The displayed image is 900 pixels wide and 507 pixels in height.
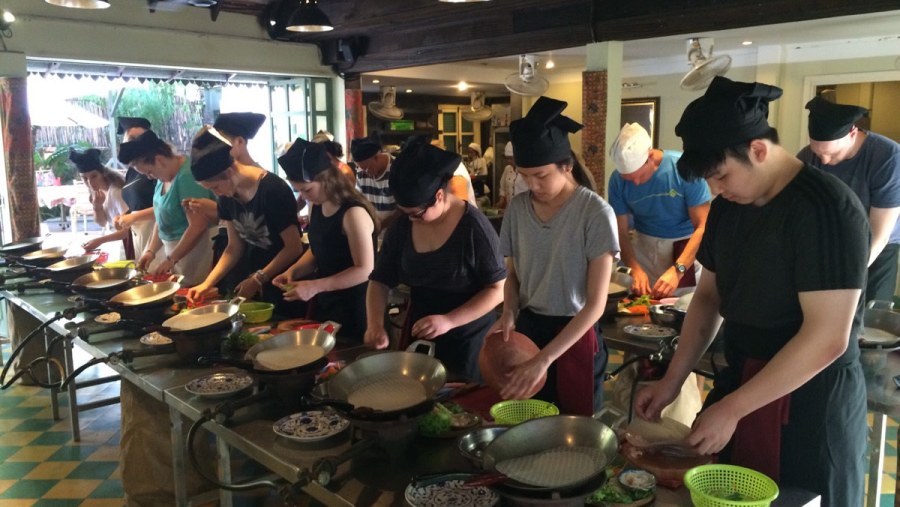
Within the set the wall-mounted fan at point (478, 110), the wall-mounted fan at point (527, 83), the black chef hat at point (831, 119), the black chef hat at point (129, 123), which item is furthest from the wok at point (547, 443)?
the wall-mounted fan at point (478, 110)

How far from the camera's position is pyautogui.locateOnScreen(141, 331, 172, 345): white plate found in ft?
8.26

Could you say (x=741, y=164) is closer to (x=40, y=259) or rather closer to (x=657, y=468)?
(x=657, y=468)

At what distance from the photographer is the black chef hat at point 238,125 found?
386 centimetres

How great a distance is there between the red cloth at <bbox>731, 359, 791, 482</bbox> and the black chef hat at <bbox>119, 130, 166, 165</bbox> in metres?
3.24

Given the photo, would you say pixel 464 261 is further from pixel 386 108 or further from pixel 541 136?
pixel 386 108

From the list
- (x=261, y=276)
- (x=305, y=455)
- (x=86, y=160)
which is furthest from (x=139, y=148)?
(x=305, y=455)

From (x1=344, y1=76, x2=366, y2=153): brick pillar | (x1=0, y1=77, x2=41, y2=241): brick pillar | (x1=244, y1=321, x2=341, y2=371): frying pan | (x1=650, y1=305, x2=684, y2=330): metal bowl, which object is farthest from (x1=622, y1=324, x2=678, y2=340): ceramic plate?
(x1=344, y1=76, x2=366, y2=153): brick pillar

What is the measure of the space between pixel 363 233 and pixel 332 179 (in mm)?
262

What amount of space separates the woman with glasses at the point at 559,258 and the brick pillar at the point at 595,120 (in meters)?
3.28

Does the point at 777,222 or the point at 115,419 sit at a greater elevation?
the point at 777,222

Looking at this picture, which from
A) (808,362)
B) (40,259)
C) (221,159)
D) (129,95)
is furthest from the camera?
(129,95)

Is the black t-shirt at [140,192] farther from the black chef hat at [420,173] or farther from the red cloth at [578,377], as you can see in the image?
the red cloth at [578,377]

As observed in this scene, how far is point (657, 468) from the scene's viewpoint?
4.62 feet

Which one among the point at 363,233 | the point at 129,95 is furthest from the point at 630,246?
the point at 129,95
